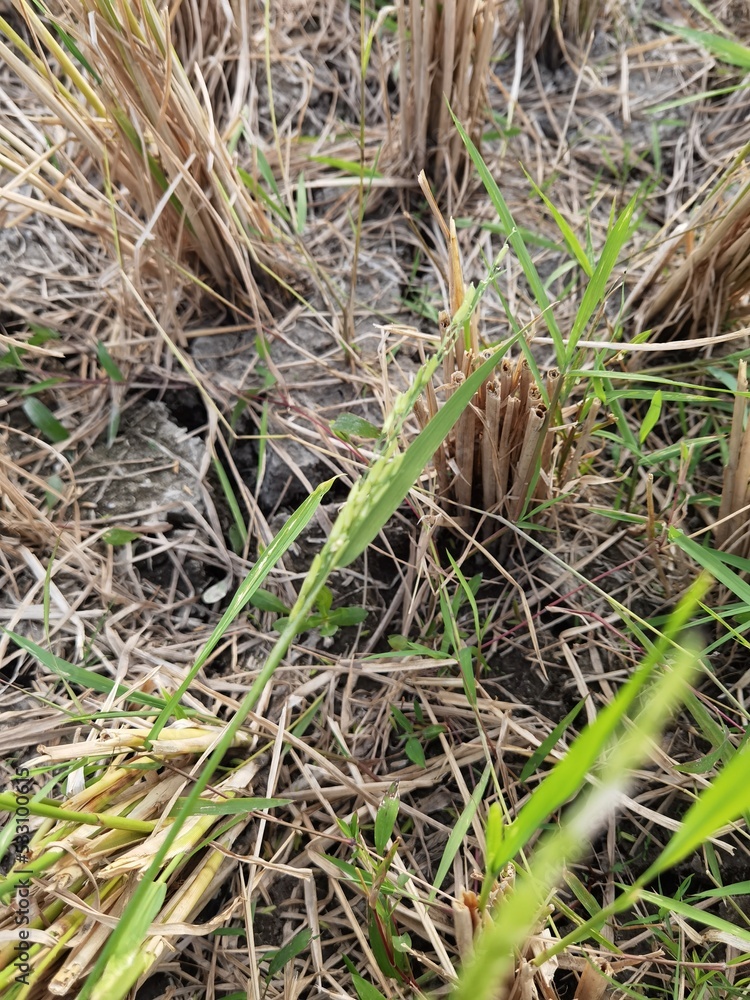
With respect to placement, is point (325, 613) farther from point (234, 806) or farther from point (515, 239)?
point (515, 239)

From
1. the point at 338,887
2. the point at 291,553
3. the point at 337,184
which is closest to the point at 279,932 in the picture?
the point at 338,887

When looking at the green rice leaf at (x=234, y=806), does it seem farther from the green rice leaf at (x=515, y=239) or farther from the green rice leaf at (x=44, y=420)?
the green rice leaf at (x=44, y=420)

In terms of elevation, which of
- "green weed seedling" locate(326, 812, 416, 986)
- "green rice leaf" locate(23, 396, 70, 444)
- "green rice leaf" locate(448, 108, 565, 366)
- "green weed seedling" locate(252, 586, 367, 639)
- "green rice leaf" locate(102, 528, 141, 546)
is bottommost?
"green weed seedling" locate(326, 812, 416, 986)

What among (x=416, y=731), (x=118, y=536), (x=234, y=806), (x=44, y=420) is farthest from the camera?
(x=44, y=420)

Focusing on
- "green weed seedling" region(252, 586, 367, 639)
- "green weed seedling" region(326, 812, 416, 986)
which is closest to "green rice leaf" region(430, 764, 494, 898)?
"green weed seedling" region(326, 812, 416, 986)

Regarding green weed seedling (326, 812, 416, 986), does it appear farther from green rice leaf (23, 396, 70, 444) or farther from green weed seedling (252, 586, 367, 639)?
green rice leaf (23, 396, 70, 444)

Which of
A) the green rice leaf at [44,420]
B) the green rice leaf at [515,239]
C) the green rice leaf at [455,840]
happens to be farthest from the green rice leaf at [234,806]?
the green rice leaf at [44,420]

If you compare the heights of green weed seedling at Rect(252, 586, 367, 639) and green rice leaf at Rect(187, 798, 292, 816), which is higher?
green weed seedling at Rect(252, 586, 367, 639)

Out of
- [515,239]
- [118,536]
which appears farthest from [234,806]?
[515,239]

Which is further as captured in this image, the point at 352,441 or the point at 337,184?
the point at 337,184

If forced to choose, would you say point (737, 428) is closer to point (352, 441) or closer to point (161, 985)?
point (352, 441)

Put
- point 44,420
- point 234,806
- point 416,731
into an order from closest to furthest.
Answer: point 234,806 → point 416,731 → point 44,420
